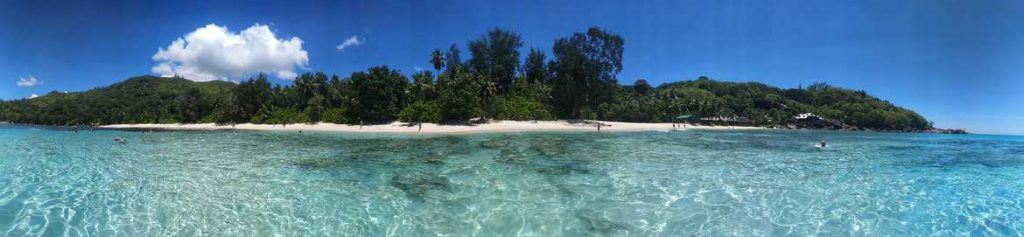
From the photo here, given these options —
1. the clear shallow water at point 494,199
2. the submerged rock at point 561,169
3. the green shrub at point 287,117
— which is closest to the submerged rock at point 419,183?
the clear shallow water at point 494,199

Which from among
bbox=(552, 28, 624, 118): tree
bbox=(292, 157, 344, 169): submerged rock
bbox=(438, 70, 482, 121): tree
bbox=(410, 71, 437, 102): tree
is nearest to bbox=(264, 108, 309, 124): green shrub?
bbox=(410, 71, 437, 102): tree

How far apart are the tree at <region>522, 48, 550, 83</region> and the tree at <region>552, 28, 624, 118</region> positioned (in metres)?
11.8

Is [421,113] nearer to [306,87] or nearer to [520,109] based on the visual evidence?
[520,109]

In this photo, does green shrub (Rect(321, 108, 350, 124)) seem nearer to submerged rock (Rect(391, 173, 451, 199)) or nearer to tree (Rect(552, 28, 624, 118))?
tree (Rect(552, 28, 624, 118))

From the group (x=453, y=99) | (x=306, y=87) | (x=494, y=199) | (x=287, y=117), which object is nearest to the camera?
(x=494, y=199)

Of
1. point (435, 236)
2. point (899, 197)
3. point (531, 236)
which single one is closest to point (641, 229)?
point (531, 236)

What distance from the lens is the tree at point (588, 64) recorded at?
67.4 m

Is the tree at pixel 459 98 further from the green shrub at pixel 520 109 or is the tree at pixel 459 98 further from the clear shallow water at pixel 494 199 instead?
the clear shallow water at pixel 494 199

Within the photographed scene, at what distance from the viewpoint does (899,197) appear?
12.1m

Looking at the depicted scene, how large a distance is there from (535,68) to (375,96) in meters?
30.9

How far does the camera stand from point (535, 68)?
83.4 meters

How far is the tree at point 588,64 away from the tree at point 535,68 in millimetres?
11813

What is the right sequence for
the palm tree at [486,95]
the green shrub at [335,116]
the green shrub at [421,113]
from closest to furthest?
the green shrub at [421,113]
the palm tree at [486,95]
the green shrub at [335,116]

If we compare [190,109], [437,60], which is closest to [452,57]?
[437,60]
